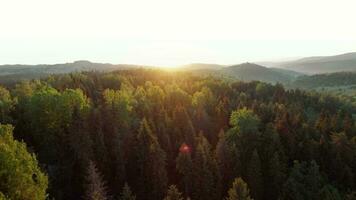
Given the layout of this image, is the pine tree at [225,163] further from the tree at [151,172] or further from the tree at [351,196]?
the tree at [351,196]

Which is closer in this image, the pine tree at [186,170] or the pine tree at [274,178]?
the pine tree at [186,170]

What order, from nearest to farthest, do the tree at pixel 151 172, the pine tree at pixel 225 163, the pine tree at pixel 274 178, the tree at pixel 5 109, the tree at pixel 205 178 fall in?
1. the tree at pixel 205 178
2. the tree at pixel 151 172
3. the pine tree at pixel 274 178
4. the pine tree at pixel 225 163
5. the tree at pixel 5 109

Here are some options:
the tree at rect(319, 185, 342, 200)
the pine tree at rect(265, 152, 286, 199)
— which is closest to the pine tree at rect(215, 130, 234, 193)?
the pine tree at rect(265, 152, 286, 199)

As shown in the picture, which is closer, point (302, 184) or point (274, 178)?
point (302, 184)

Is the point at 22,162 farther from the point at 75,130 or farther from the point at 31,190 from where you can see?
the point at 75,130

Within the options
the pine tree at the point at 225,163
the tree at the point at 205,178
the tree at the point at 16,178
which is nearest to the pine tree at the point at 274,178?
the pine tree at the point at 225,163

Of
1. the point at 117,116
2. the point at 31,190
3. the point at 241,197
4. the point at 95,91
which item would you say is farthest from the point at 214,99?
the point at 31,190

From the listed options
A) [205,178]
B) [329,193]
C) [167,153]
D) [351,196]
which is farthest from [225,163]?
[351,196]

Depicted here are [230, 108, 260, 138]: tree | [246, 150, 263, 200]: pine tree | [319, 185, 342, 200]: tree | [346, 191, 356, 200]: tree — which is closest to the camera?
[346, 191, 356, 200]: tree

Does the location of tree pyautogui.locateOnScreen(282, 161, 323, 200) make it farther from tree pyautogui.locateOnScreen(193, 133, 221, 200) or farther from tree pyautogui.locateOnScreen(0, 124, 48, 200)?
tree pyautogui.locateOnScreen(0, 124, 48, 200)

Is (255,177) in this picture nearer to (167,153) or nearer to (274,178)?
(274,178)

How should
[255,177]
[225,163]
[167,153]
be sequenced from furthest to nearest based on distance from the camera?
[167,153]
[225,163]
[255,177]

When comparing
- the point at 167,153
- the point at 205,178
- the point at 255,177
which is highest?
the point at 167,153
